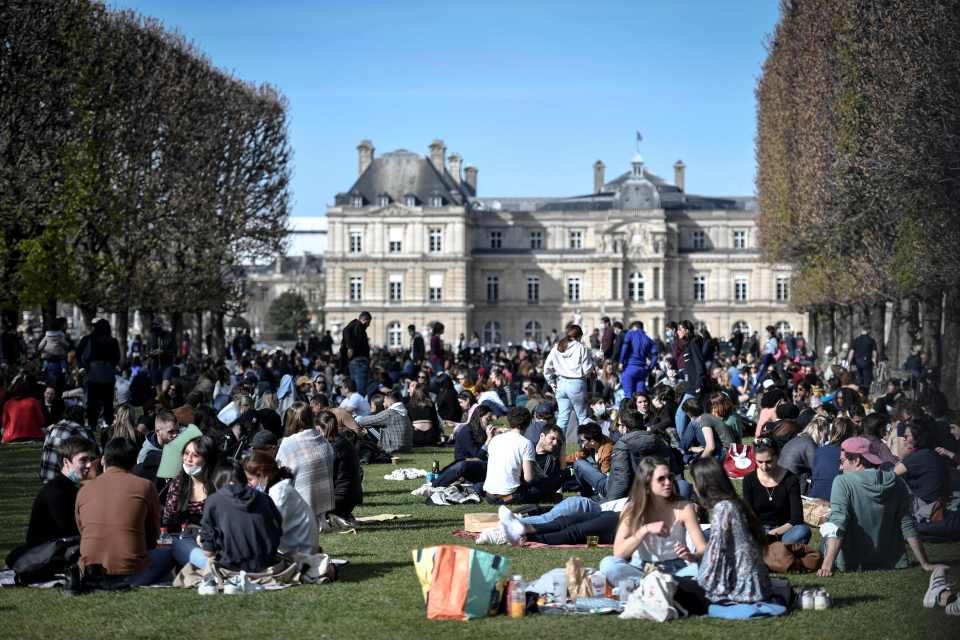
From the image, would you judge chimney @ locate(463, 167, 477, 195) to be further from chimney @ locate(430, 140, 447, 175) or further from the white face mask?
the white face mask

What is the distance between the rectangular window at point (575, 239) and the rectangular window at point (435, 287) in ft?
31.8

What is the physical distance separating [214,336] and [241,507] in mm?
36487

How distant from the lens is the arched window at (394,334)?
8088 centimetres

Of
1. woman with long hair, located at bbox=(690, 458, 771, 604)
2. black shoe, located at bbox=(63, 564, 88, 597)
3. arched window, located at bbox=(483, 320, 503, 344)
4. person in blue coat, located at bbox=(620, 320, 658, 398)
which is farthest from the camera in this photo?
arched window, located at bbox=(483, 320, 503, 344)

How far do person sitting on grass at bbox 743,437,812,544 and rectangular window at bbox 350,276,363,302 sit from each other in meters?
71.4

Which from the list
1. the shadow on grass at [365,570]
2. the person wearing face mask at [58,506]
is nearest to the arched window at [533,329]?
the shadow on grass at [365,570]

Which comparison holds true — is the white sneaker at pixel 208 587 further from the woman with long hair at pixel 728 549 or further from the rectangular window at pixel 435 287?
the rectangular window at pixel 435 287

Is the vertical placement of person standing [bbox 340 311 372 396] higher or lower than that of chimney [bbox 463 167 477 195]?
lower

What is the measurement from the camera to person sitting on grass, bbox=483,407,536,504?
516 inches

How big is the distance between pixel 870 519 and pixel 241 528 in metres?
4.35

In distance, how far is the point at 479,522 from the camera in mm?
11469

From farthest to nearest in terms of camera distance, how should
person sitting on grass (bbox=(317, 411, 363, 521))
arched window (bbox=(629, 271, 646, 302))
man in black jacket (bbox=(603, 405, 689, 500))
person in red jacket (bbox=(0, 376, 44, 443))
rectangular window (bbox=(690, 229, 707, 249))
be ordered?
rectangular window (bbox=(690, 229, 707, 249)) → arched window (bbox=(629, 271, 646, 302)) → person in red jacket (bbox=(0, 376, 44, 443)) → person sitting on grass (bbox=(317, 411, 363, 521)) → man in black jacket (bbox=(603, 405, 689, 500))

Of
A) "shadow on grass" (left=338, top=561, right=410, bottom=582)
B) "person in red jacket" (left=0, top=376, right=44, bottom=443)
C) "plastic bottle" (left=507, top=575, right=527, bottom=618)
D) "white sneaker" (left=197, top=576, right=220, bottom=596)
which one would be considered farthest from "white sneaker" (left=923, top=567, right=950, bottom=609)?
"person in red jacket" (left=0, top=376, right=44, bottom=443)

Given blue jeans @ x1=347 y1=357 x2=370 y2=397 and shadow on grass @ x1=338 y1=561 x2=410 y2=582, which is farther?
blue jeans @ x1=347 y1=357 x2=370 y2=397
